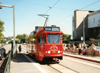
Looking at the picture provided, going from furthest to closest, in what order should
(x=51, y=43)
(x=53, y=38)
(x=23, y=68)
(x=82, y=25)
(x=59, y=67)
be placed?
(x=82, y=25)
(x=53, y=38)
(x=51, y=43)
(x=59, y=67)
(x=23, y=68)

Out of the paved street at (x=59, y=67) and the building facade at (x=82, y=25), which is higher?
the building facade at (x=82, y=25)

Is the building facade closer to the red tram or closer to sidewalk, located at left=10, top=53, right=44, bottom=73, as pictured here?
the red tram

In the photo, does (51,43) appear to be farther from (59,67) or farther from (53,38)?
(59,67)

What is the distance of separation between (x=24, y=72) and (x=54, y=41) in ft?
12.8

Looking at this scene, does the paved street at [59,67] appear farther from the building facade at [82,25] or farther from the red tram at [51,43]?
the building facade at [82,25]

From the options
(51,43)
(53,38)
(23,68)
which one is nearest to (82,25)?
(53,38)

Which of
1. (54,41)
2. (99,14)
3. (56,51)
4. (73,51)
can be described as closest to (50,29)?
(54,41)

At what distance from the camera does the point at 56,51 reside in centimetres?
1112

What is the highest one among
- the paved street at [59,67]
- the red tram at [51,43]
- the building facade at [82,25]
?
the building facade at [82,25]

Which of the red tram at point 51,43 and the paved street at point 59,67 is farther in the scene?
the red tram at point 51,43

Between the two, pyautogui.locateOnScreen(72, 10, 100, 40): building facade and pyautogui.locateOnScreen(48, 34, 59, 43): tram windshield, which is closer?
pyautogui.locateOnScreen(48, 34, 59, 43): tram windshield

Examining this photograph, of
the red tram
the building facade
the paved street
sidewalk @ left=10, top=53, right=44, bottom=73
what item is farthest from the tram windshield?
the building facade

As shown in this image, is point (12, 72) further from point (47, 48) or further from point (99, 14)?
A: point (99, 14)

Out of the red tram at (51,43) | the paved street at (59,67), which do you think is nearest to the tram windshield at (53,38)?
the red tram at (51,43)
